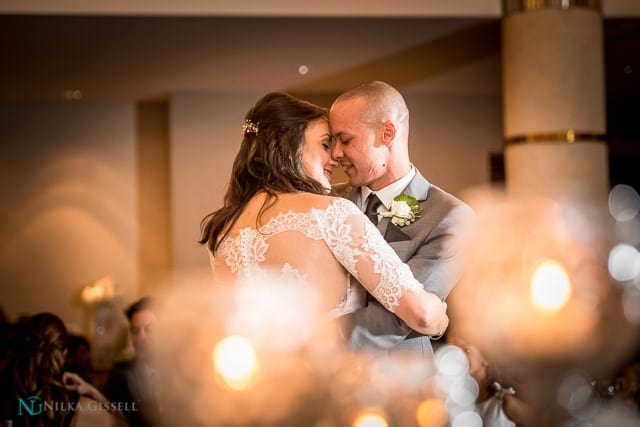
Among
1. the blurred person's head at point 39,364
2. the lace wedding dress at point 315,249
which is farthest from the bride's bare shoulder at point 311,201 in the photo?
the blurred person's head at point 39,364

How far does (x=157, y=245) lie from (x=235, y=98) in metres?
1.50

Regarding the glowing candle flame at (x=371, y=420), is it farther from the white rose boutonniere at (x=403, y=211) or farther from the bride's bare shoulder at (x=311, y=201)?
the white rose boutonniere at (x=403, y=211)

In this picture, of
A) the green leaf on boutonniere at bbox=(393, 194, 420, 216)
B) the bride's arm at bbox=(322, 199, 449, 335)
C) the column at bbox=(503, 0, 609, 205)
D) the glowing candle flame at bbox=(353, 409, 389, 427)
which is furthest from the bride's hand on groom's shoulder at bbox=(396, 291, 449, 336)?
the column at bbox=(503, 0, 609, 205)

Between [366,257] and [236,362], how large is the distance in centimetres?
51

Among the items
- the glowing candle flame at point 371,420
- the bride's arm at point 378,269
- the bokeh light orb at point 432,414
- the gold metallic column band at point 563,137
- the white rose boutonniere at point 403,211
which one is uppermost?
the gold metallic column band at point 563,137

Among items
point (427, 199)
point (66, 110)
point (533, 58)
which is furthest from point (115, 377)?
point (66, 110)

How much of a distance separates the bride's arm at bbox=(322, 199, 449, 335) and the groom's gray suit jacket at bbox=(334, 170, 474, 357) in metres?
0.11

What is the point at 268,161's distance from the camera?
226 cm

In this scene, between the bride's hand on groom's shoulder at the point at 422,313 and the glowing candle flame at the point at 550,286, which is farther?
the bride's hand on groom's shoulder at the point at 422,313

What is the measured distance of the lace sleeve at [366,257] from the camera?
2158 mm

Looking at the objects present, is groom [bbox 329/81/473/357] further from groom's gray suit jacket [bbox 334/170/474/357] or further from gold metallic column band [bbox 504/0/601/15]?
gold metallic column band [bbox 504/0/601/15]

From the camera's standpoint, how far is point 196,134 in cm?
771

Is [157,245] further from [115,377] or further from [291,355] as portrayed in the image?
[291,355]

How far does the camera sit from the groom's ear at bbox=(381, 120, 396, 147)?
2.47m
